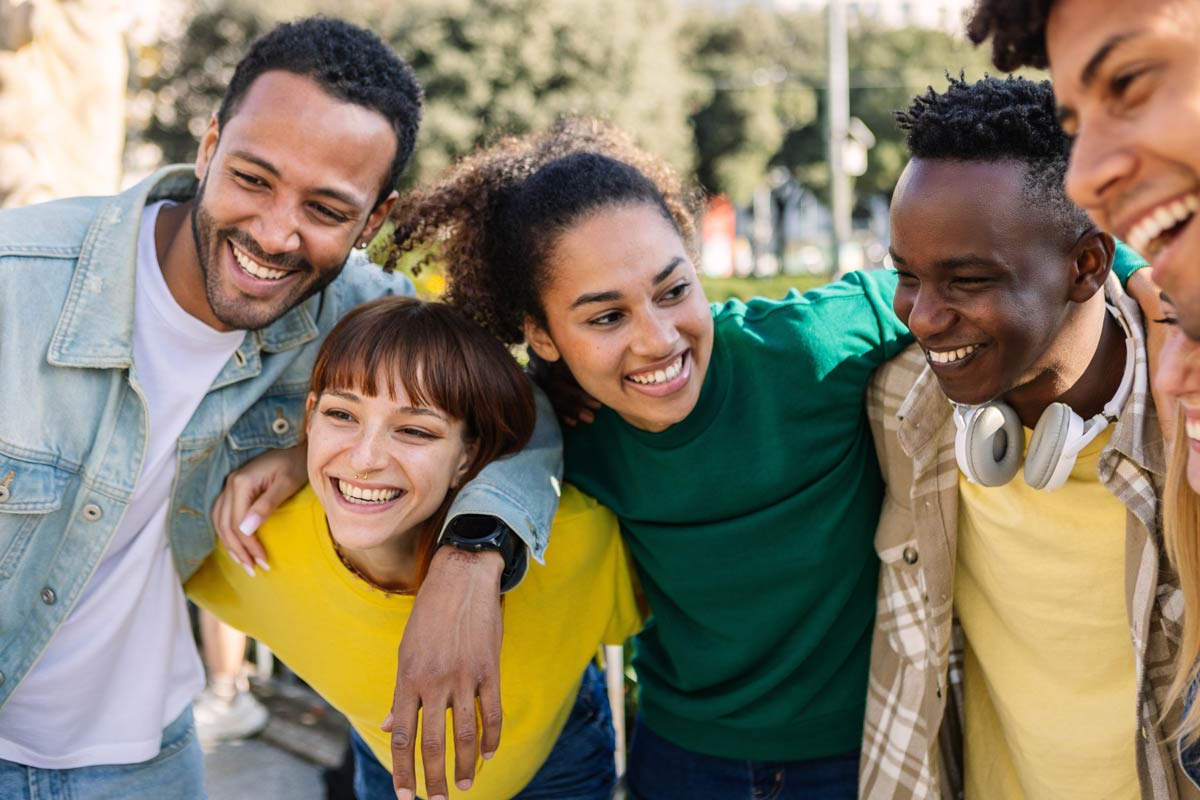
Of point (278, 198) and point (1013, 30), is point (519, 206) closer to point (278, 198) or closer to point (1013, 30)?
point (278, 198)

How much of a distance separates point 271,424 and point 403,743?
51.7 inches

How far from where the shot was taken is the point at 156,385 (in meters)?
2.95

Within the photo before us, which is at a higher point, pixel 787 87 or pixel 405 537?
pixel 787 87

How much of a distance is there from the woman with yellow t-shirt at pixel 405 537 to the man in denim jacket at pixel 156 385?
7.8 inches

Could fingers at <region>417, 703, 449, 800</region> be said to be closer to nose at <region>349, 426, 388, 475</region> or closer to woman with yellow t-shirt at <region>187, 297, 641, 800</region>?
woman with yellow t-shirt at <region>187, 297, 641, 800</region>

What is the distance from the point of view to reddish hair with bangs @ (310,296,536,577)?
2.76 meters

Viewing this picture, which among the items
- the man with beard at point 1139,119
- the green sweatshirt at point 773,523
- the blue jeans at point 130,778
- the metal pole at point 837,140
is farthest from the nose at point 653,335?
the metal pole at point 837,140

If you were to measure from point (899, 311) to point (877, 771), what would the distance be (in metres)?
1.14

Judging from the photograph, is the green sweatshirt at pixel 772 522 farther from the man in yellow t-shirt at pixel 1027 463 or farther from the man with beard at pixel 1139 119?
the man with beard at pixel 1139 119

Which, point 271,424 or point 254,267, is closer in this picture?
point 254,267

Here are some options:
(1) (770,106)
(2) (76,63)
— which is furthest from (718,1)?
(2) (76,63)

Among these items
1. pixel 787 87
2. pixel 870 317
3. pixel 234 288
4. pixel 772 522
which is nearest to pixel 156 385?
pixel 234 288

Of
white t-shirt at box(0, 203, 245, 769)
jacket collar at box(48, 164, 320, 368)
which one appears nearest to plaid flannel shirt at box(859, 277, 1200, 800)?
jacket collar at box(48, 164, 320, 368)

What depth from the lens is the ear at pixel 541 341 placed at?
302cm
